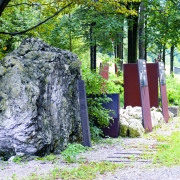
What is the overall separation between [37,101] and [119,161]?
6.59ft

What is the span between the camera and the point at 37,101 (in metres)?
7.64

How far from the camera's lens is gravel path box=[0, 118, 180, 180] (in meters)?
5.72

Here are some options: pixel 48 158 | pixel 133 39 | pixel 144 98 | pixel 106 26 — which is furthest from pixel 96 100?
pixel 133 39

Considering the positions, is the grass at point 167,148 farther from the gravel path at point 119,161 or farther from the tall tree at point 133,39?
the tall tree at point 133,39

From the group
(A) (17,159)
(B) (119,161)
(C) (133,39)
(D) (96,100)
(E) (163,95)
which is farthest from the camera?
(C) (133,39)

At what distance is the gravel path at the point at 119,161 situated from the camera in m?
5.72

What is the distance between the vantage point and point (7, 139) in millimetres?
7480

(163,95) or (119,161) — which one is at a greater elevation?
(163,95)

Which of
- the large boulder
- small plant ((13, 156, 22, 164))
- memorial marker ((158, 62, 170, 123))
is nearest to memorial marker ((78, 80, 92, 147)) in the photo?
the large boulder

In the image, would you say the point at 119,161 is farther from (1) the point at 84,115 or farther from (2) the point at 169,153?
(1) the point at 84,115

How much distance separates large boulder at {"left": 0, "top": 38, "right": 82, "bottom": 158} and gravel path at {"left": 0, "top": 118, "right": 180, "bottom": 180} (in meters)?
0.55

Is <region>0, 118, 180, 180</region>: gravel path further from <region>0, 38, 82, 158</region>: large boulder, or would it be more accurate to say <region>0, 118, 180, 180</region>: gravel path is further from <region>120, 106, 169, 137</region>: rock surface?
<region>120, 106, 169, 137</region>: rock surface

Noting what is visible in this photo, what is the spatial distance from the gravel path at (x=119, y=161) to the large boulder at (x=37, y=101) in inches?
21.8

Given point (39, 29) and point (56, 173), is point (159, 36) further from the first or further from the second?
point (56, 173)
